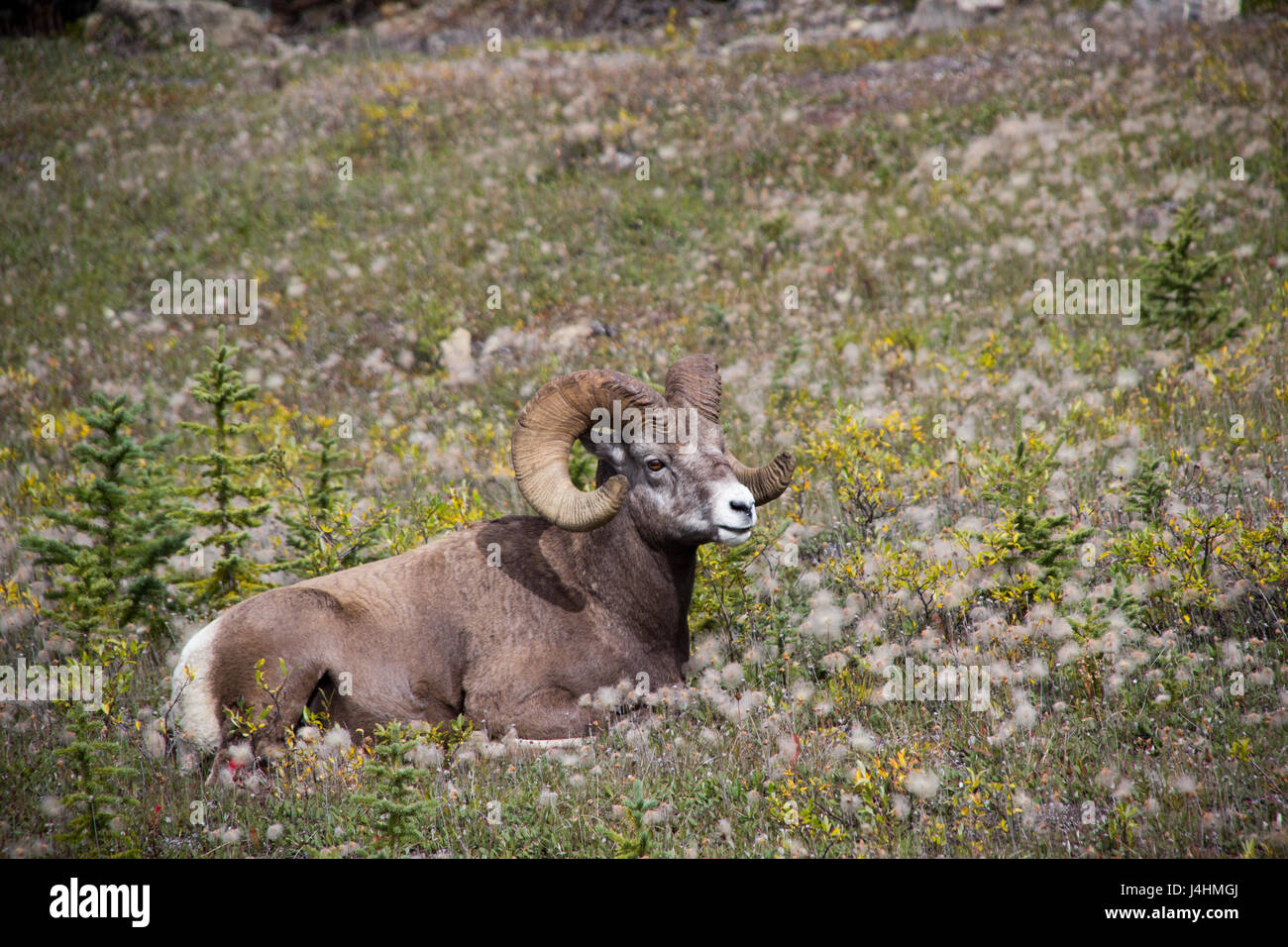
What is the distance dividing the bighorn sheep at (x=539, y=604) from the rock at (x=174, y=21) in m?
31.9

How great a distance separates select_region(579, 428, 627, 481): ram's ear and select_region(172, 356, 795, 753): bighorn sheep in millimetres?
14

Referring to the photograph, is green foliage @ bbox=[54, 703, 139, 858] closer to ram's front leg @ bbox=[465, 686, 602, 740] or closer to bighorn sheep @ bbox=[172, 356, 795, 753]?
bighorn sheep @ bbox=[172, 356, 795, 753]

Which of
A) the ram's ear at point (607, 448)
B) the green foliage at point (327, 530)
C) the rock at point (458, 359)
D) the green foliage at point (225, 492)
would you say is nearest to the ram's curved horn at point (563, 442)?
the ram's ear at point (607, 448)

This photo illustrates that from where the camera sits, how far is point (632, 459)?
22.6ft

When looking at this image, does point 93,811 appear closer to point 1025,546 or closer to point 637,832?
point 637,832

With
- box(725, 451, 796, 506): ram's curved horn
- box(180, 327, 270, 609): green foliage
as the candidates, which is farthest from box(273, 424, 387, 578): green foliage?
box(725, 451, 796, 506): ram's curved horn

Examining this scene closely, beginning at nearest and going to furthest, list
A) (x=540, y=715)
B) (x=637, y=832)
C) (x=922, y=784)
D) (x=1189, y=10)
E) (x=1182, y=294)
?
(x=637, y=832) → (x=922, y=784) → (x=540, y=715) → (x=1182, y=294) → (x=1189, y=10)

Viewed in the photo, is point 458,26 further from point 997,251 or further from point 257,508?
point 257,508

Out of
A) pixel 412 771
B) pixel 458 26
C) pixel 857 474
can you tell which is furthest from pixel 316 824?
pixel 458 26

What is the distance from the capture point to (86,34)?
34062 millimetres

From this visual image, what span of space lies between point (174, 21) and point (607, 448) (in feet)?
114

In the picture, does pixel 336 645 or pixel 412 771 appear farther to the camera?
pixel 336 645

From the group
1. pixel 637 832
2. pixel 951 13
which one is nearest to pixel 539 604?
pixel 637 832
